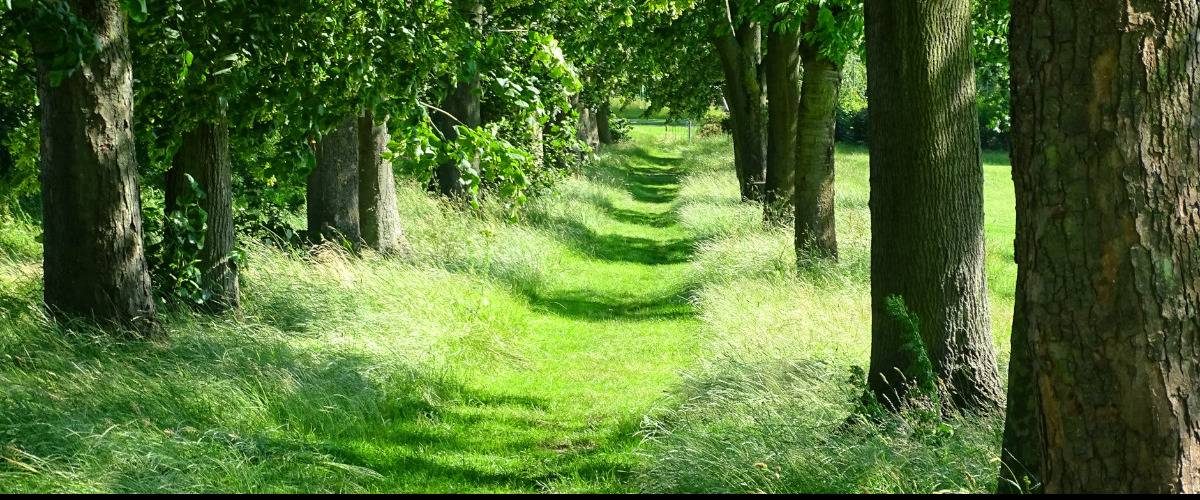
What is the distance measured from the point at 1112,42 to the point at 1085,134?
0.29 metres

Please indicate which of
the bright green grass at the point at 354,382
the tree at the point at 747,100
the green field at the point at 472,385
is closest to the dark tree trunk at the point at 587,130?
the tree at the point at 747,100

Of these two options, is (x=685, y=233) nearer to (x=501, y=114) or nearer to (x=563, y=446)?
(x=501, y=114)

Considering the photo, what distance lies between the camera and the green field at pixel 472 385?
215 inches

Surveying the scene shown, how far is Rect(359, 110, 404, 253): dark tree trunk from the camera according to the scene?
12.9 meters

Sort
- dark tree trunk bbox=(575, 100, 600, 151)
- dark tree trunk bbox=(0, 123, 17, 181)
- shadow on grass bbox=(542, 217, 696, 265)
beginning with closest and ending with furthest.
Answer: dark tree trunk bbox=(0, 123, 17, 181), shadow on grass bbox=(542, 217, 696, 265), dark tree trunk bbox=(575, 100, 600, 151)

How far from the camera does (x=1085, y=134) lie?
3.38 meters

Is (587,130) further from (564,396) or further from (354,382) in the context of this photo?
(354,382)

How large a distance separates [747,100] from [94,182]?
16.3m

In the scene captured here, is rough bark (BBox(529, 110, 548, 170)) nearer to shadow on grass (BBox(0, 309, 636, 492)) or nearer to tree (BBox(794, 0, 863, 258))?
tree (BBox(794, 0, 863, 258))

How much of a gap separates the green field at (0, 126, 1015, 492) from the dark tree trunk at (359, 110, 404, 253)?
466 mm

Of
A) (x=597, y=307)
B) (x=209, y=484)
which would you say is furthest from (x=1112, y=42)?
(x=597, y=307)

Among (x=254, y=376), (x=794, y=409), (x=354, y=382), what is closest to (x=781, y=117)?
(x=354, y=382)

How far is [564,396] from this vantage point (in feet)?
29.7

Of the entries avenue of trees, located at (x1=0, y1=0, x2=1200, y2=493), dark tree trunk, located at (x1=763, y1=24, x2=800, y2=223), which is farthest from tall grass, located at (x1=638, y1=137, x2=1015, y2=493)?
dark tree trunk, located at (x1=763, y1=24, x2=800, y2=223)
